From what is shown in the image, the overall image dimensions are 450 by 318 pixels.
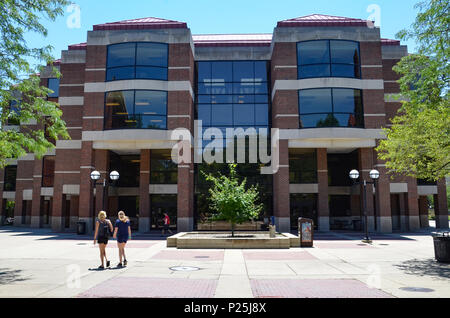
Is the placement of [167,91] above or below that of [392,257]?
above

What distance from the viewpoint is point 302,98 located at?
27219 millimetres

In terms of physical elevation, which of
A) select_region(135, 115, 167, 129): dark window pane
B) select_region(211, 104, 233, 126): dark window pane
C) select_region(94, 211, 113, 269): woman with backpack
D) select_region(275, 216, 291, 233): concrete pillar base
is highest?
select_region(211, 104, 233, 126): dark window pane

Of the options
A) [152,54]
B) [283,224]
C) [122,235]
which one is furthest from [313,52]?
[122,235]

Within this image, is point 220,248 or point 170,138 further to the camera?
point 170,138

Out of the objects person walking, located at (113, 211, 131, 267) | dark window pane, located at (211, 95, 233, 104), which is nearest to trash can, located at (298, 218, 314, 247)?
person walking, located at (113, 211, 131, 267)

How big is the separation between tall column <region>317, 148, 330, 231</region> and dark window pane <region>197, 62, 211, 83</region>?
11.7m

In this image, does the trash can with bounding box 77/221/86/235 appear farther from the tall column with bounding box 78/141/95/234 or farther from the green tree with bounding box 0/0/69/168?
the green tree with bounding box 0/0/69/168

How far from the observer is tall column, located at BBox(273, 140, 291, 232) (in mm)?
26531

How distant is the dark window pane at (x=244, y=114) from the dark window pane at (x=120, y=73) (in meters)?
9.14

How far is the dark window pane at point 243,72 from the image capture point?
103ft

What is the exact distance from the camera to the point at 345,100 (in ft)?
87.9

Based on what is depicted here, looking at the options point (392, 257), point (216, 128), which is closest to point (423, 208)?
→ point (216, 128)

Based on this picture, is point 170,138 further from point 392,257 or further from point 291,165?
point 392,257
